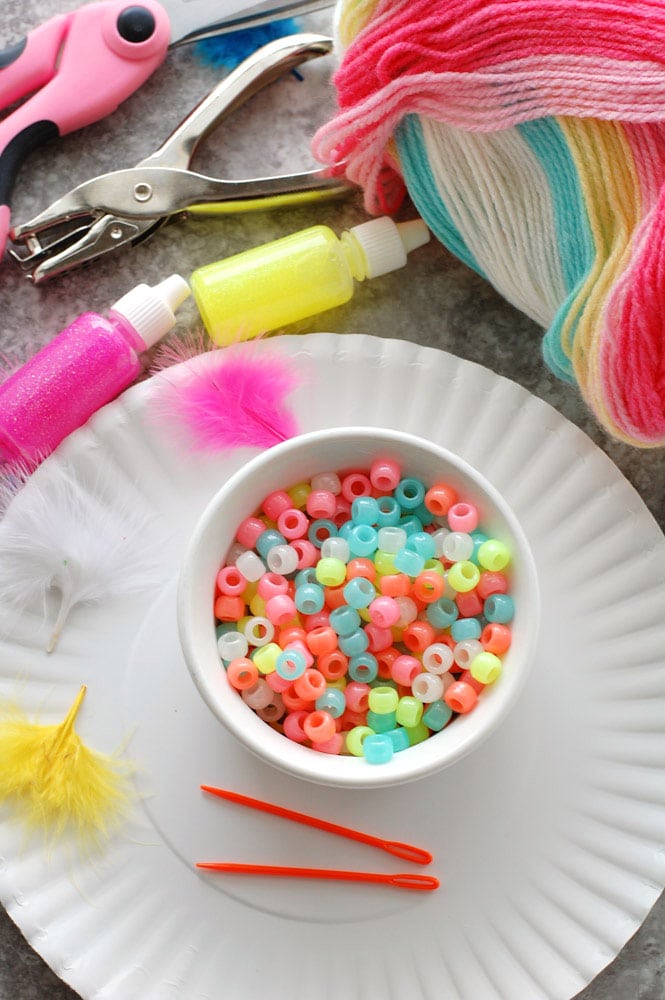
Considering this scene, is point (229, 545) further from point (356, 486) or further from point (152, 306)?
point (152, 306)

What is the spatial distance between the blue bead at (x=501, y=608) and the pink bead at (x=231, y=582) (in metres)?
0.18

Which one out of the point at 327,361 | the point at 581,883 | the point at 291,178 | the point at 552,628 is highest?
the point at 291,178

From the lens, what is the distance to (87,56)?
34.5 inches

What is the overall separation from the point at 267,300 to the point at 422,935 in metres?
0.51

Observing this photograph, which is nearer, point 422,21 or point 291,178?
point 422,21

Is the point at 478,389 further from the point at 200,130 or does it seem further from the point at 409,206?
the point at 200,130

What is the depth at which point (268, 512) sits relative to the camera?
789 millimetres

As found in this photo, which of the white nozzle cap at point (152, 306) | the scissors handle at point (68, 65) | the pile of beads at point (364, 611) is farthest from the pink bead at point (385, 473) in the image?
the scissors handle at point (68, 65)

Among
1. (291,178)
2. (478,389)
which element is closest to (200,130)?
(291,178)

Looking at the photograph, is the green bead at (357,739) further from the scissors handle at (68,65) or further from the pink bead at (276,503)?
the scissors handle at (68,65)

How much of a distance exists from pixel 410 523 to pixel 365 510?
0.04 meters

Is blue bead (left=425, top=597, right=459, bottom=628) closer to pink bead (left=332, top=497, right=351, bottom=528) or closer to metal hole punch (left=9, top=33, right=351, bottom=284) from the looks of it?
pink bead (left=332, top=497, right=351, bottom=528)

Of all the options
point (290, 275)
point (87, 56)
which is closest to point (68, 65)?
point (87, 56)

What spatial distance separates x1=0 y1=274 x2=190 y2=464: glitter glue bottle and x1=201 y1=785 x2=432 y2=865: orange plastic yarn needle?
30 cm
